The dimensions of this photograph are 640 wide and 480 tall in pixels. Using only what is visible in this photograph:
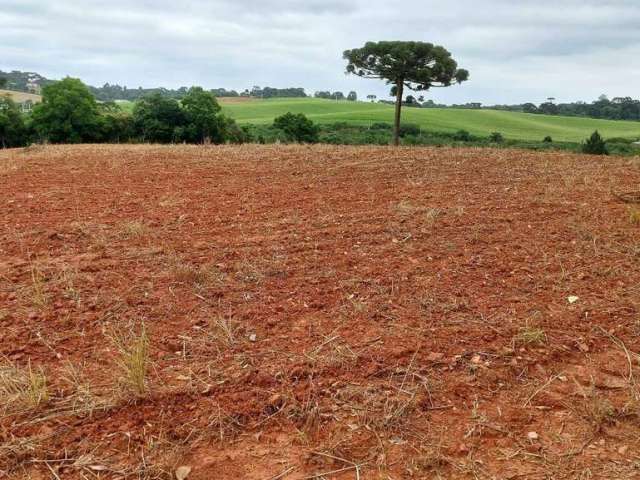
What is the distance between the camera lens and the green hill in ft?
140

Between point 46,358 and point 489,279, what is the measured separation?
2.46 meters

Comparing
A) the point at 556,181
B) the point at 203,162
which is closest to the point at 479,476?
the point at 556,181

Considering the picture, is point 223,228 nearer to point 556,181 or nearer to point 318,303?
point 318,303

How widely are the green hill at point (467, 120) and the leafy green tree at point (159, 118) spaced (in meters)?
19.6

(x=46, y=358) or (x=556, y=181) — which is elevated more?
(x=556, y=181)

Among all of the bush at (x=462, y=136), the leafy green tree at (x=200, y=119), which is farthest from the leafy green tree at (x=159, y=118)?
the bush at (x=462, y=136)

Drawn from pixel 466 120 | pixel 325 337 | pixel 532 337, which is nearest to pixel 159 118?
pixel 325 337

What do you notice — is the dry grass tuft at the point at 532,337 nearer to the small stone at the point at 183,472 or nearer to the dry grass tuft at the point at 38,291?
the small stone at the point at 183,472

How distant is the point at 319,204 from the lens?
208 inches

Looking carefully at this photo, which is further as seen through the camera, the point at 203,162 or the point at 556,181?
the point at 203,162

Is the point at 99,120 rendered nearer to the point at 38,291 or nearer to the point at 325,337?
the point at 38,291

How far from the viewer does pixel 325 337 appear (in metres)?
2.47

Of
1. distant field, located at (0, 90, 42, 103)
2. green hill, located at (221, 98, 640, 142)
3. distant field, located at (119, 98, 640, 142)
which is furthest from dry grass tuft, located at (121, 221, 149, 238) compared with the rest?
distant field, located at (119, 98, 640, 142)

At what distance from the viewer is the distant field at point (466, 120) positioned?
4256 cm
